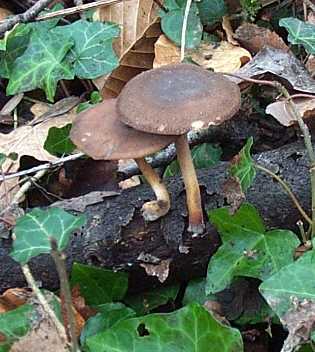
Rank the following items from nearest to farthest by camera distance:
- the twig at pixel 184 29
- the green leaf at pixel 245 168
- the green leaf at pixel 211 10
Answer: the green leaf at pixel 245 168, the twig at pixel 184 29, the green leaf at pixel 211 10

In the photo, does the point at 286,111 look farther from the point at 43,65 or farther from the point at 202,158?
the point at 43,65

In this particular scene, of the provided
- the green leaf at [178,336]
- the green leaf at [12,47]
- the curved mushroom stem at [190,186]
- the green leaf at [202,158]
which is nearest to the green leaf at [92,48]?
the green leaf at [12,47]

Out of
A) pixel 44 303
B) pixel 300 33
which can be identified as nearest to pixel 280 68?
pixel 300 33

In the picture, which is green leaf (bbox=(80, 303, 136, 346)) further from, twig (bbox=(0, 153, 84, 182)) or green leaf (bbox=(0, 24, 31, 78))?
green leaf (bbox=(0, 24, 31, 78))

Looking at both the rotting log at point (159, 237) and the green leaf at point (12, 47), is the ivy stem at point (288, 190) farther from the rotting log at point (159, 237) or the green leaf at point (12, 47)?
the green leaf at point (12, 47)

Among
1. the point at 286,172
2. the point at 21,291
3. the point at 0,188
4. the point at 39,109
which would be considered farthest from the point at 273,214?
the point at 39,109

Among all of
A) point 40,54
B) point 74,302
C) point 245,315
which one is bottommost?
point 245,315

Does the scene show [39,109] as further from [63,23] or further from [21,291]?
[21,291]
